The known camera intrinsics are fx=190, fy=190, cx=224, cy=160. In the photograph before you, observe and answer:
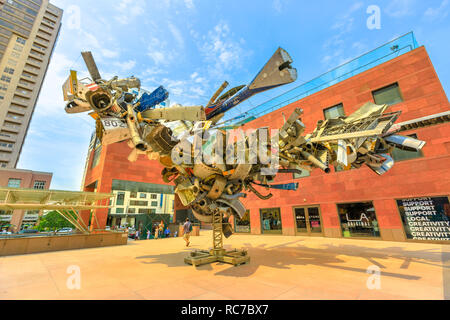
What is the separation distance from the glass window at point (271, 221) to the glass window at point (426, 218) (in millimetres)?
10977

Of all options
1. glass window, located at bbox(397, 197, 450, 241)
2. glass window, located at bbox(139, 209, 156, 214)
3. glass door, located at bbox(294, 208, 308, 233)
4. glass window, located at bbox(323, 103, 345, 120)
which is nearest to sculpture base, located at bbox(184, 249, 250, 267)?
glass door, located at bbox(294, 208, 308, 233)

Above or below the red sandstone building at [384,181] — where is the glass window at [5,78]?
above

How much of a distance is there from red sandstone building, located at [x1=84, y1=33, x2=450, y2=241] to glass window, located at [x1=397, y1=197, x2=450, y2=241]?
1.9 inches

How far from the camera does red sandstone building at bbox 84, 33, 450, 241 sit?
1427cm

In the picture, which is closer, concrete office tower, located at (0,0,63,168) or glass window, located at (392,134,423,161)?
glass window, located at (392,134,423,161)

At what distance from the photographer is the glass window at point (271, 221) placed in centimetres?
2236

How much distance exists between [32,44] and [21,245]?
8966 centimetres

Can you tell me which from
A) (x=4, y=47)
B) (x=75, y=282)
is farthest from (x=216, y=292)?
(x=4, y=47)

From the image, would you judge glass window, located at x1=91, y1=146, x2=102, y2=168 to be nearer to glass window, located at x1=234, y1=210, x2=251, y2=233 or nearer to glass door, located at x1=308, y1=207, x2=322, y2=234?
glass window, located at x1=234, y1=210, x2=251, y2=233

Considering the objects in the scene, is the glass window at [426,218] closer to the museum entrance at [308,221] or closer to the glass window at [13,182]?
the museum entrance at [308,221]

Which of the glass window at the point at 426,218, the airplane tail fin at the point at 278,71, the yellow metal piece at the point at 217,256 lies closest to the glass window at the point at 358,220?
the glass window at the point at 426,218

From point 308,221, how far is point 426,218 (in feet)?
29.0

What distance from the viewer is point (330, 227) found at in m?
18.4

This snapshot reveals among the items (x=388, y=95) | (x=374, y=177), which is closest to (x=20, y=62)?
(x=388, y=95)
